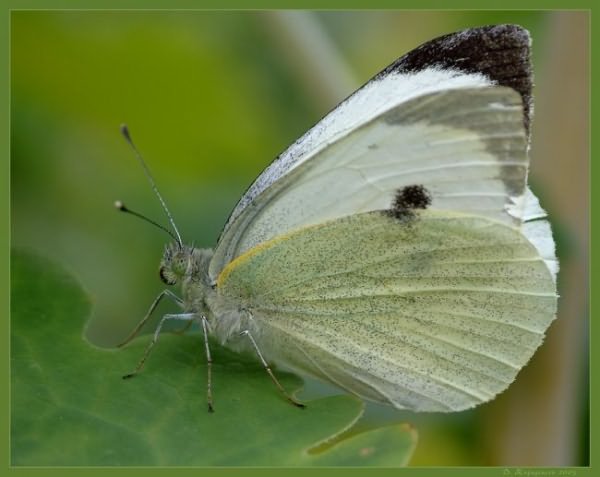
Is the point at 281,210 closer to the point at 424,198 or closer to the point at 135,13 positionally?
the point at 424,198

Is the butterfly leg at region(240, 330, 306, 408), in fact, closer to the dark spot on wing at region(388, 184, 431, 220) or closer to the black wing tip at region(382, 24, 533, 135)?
the dark spot on wing at region(388, 184, 431, 220)

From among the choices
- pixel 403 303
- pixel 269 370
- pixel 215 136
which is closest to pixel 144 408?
pixel 269 370

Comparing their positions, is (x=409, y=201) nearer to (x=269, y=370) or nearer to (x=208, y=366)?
(x=269, y=370)

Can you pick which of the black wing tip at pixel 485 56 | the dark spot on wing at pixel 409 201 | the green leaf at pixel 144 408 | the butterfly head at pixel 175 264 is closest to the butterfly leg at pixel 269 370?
the green leaf at pixel 144 408

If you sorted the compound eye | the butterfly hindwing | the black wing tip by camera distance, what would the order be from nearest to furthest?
1. the black wing tip
2. the butterfly hindwing
3. the compound eye

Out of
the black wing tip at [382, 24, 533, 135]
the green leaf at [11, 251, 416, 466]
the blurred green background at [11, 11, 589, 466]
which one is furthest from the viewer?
Answer: the blurred green background at [11, 11, 589, 466]

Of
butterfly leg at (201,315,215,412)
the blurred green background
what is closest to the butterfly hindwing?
butterfly leg at (201,315,215,412)
